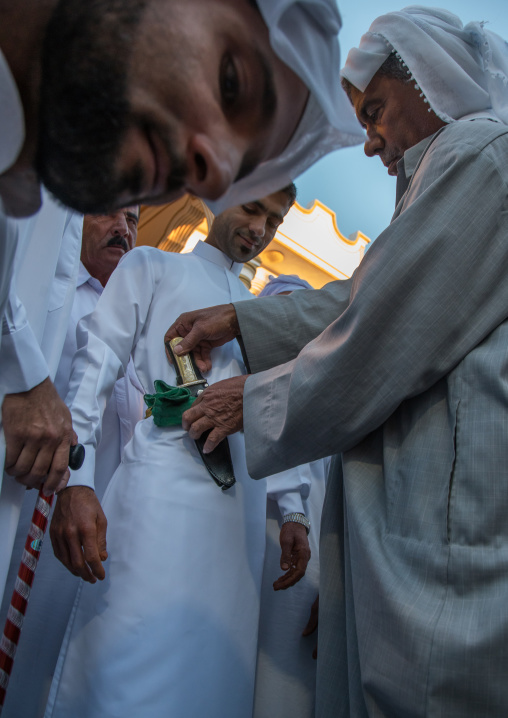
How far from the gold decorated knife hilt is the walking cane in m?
0.55

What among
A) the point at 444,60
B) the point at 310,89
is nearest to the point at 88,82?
the point at 310,89

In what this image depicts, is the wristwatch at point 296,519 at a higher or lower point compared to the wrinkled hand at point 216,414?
lower

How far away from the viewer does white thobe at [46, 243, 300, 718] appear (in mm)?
1514

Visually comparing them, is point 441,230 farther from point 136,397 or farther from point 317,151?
point 136,397

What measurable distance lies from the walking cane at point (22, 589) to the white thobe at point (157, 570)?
0.13 m

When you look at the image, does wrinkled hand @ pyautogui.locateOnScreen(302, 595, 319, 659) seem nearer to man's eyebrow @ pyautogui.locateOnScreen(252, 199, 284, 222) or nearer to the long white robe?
the long white robe

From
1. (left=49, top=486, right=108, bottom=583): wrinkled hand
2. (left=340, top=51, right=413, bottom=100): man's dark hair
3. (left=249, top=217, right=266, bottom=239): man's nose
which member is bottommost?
(left=49, top=486, right=108, bottom=583): wrinkled hand

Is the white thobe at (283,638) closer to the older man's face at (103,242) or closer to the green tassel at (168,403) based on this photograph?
the green tassel at (168,403)

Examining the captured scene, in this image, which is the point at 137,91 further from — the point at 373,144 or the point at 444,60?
the point at 373,144

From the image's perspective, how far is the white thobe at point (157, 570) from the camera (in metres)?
1.51

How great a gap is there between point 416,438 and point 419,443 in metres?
0.02

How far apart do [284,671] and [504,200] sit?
1739mm

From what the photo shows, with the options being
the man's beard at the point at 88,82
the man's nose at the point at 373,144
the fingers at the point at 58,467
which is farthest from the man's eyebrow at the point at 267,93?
the man's nose at the point at 373,144

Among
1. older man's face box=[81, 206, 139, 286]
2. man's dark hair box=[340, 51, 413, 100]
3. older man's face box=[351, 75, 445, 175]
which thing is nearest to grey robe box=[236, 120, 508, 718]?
older man's face box=[351, 75, 445, 175]
